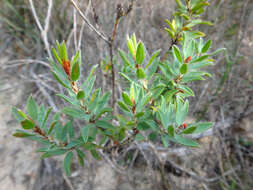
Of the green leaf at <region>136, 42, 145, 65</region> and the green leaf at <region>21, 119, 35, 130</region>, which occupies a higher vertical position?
the green leaf at <region>136, 42, 145, 65</region>

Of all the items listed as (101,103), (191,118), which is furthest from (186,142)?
(191,118)

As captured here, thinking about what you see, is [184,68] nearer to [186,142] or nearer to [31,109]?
[186,142]

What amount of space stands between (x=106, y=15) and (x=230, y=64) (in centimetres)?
116

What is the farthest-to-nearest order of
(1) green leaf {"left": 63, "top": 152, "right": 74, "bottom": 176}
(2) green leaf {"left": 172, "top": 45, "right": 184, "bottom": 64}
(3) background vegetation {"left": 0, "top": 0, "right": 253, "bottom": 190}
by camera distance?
(3) background vegetation {"left": 0, "top": 0, "right": 253, "bottom": 190}, (1) green leaf {"left": 63, "top": 152, "right": 74, "bottom": 176}, (2) green leaf {"left": 172, "top": 45, "right": 184, "bottom": 64}

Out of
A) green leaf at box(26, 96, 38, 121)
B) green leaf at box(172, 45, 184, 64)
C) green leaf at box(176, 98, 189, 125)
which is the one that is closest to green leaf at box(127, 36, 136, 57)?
green leaf at box(172, 45, 184, 64)

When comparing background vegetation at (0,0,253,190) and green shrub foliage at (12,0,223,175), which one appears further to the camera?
background vegetation at (0,0,253,190)

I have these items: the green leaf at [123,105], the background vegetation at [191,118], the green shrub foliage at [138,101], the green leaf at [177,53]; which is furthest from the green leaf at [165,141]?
the background vegetation at [191,118]

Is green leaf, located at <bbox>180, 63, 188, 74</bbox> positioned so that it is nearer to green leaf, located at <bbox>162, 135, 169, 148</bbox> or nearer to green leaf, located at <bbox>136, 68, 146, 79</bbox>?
green leaf, located at <bbox>136, 68, 146, 79</bbox>

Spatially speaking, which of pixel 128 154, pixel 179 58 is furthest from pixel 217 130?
pixel 179 58

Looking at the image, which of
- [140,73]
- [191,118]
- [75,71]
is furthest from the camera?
[191,118]

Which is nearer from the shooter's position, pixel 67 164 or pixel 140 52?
pixel 140 52

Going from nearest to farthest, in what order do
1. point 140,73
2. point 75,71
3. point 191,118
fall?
1. point 75,71
2. point 140,73
3. point 191,118

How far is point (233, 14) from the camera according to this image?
2135mm

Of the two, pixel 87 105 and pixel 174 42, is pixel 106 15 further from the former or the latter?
pixel 87 105
